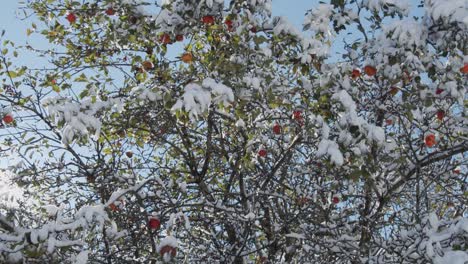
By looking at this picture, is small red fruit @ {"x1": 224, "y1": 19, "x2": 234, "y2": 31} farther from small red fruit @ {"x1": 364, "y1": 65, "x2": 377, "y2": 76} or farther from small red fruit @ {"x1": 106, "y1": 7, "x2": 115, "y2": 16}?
small red fruit @ {"x1": 364, "y1": 65, "x2": 377, "y2": 76}

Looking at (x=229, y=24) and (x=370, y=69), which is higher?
(x=229, y=24)

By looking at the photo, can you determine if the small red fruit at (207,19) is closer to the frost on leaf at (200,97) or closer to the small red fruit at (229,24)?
the small red fruit at (229,24)

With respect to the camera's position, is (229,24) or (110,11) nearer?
(229,24)

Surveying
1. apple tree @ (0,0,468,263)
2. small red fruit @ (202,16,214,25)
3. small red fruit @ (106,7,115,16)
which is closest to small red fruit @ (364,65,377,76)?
apple tree @ (0,0,468,263)

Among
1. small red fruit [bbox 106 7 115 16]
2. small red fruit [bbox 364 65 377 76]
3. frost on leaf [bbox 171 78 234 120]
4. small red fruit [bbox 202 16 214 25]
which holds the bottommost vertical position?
frost on leaf [bbox 171 78 234 120]

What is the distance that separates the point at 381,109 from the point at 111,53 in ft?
10.7

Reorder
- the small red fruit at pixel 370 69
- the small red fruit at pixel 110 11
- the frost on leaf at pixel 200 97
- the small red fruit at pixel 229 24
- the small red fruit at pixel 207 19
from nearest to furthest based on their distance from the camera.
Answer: the frost on leaf at pixel 200 97
the small red fruit at pixel 370 69
the small red fruit at pixel 207 19
the small red fruit at pixel 229 24
the small red fruit at pixel 110 11

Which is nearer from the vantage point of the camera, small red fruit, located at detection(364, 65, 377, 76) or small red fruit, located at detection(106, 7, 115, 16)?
small red fruit, located at detection(364, 65, 377, 76)

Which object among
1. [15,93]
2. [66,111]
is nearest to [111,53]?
[15,93]

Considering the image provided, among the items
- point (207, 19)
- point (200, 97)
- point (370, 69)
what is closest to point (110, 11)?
point (207, 19)

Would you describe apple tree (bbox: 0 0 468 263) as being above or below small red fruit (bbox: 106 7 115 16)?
below

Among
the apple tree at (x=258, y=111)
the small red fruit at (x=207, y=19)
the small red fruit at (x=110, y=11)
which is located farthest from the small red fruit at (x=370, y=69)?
the small red fruit at (x=110, y=11)

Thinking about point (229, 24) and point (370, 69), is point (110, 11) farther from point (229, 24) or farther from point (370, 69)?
point (370, 69)

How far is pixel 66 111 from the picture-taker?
11.0ft
